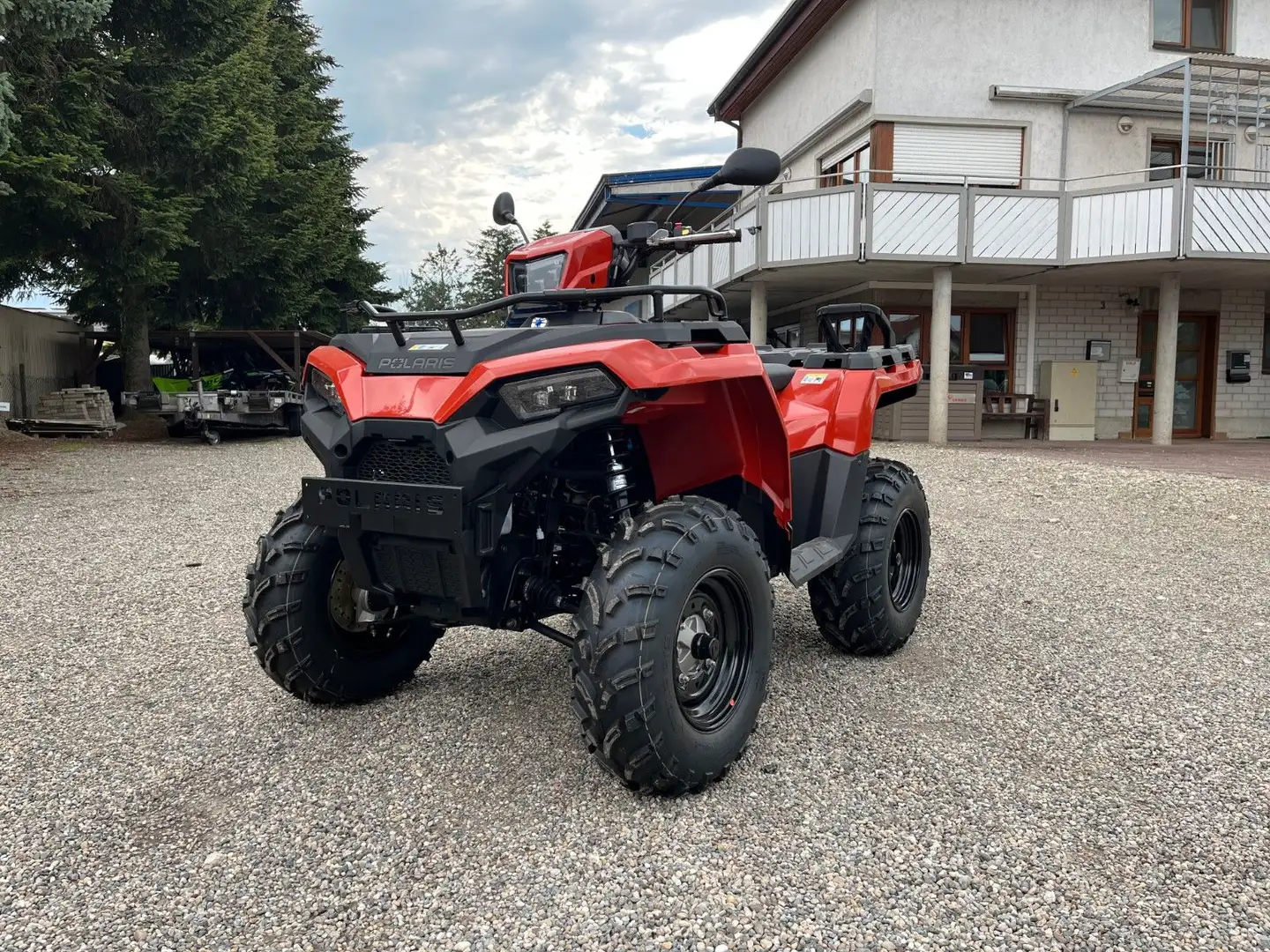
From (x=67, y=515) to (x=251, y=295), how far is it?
1454 cm

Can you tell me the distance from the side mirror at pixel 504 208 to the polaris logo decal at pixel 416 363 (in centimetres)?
167

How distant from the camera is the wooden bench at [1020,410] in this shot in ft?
52.8

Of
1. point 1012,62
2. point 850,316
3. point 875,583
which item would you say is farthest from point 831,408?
point 1012,62

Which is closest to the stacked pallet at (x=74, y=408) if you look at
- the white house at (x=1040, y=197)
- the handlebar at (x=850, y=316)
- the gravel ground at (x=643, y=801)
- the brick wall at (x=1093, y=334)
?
the white house at (x=1040, y=197)

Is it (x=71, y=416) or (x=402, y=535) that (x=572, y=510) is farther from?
(x=71, y=416)

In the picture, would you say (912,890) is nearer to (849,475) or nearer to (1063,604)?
(849,475)

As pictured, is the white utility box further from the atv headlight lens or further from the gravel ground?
the atv headlight lens

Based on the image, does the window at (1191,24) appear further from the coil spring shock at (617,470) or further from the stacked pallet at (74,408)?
the stacked pallet at (74,408)

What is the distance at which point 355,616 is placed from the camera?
304 centimetres

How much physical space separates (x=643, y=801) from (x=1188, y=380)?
18854mm

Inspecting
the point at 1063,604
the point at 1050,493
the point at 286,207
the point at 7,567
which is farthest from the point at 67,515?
the point at 286,207

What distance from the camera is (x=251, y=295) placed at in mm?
21125

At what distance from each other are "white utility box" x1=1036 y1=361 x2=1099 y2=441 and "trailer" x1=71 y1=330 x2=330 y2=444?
42.4ft

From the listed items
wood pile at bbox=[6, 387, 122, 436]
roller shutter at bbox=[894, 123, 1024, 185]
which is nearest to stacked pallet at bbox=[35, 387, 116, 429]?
wood pile at bbox=[6, 387, 122, 436]
